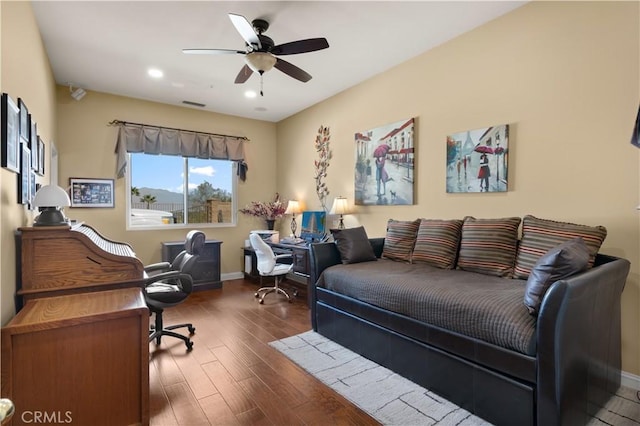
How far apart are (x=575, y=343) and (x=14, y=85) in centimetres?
345

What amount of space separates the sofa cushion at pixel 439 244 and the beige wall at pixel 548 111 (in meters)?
0.28

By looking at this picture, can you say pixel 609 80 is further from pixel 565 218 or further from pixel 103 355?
pixel 103 355

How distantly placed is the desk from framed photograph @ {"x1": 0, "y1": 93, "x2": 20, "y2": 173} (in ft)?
8.37

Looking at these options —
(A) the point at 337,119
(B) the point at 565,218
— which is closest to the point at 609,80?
(B) the point at 565,218

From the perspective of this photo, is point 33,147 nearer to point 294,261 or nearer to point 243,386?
point 243,386

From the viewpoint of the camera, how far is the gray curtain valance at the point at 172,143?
15.4 ft

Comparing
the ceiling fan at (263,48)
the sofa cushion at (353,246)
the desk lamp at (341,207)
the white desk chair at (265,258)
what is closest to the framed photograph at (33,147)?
the ceiling fan at (263,48)

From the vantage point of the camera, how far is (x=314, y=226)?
4910 mm

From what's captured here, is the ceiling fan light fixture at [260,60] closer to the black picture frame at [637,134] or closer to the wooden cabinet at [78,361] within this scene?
the wooden cabinet at [78,361]

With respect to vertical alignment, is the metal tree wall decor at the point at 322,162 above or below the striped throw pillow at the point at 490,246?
above

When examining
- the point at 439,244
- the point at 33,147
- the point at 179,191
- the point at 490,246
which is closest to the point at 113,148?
the point at 179,191

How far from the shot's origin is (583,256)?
5.90ft

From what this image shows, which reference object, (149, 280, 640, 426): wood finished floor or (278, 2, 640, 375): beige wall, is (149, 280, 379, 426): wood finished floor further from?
(278, 2, 640, 375): beige wall

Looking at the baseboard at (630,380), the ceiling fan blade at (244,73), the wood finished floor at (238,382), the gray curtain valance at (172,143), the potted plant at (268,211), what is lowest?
the wood finished floor at (238,382)
